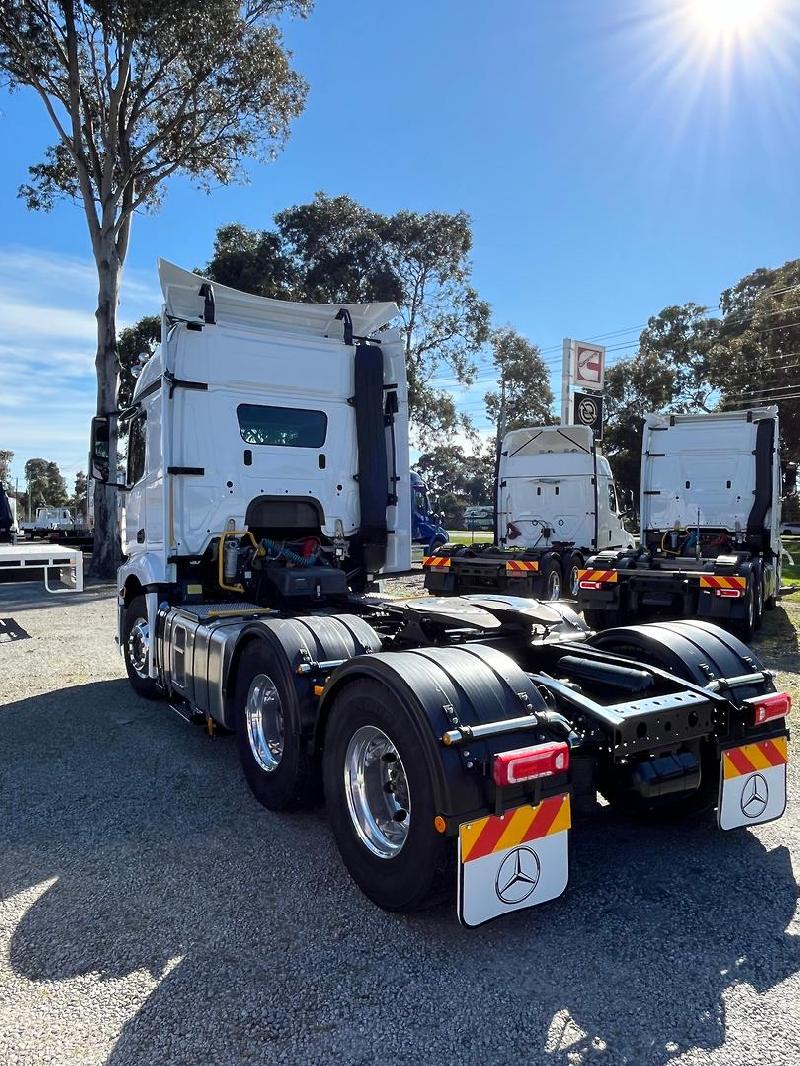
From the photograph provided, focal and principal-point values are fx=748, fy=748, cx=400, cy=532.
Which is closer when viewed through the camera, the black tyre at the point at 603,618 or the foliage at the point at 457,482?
the black tyre at the point at 603,618

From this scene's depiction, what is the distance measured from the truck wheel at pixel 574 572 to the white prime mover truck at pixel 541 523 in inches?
0.7

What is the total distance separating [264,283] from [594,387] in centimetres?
1660

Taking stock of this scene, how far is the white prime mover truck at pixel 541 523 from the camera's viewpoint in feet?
42.2

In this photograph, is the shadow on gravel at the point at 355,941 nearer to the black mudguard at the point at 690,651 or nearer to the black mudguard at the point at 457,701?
the black mudguard at the point at 457,701

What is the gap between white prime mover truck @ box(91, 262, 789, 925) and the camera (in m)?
2.79

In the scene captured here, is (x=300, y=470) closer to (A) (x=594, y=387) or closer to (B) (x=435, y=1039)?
(B) (x=435, y=1039)

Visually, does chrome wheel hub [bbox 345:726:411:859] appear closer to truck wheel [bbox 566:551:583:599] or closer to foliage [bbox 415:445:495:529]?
truck wheel [bbox 566:551:583:599]

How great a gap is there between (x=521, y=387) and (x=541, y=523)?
35446mm

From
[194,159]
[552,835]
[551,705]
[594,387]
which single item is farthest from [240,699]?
[194,159]

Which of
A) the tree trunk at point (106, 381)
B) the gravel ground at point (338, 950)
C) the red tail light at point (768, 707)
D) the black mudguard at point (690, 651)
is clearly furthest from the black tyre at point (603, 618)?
the tree trunk at point (106, 381)

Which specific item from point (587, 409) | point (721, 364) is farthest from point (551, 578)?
point (721, 364)

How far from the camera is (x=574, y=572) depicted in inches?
529

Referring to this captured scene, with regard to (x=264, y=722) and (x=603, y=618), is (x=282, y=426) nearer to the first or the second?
(x=264, y=722)

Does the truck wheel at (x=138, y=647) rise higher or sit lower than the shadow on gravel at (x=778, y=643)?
higher
